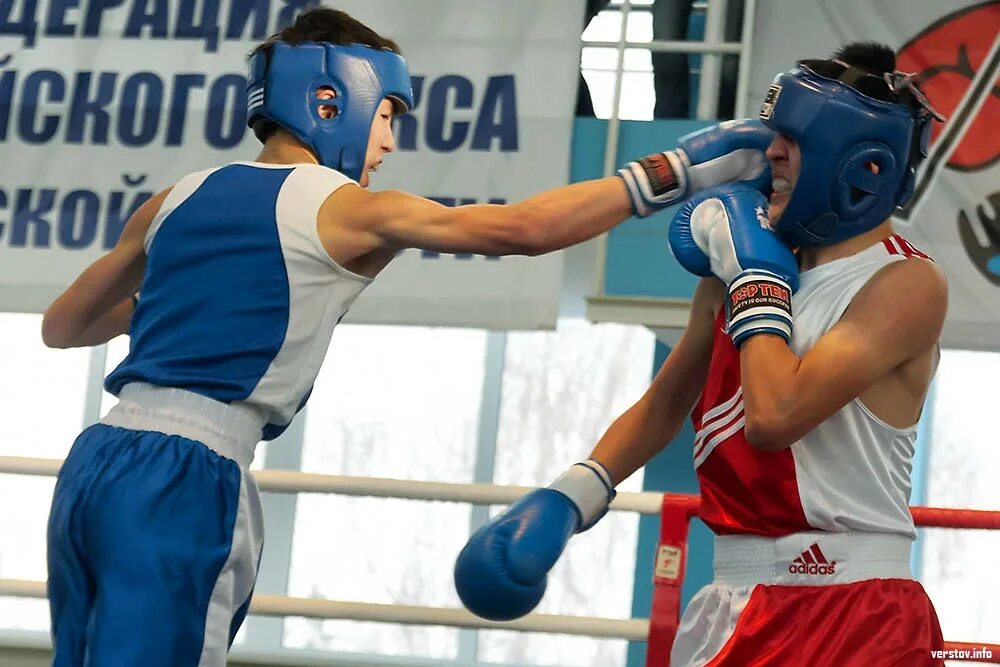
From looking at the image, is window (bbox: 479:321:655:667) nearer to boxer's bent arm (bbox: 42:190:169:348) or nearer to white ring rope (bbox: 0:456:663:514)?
white ring rope (bbox: 0:456:663:514)

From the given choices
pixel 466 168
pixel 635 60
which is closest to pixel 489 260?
pixel 466 168

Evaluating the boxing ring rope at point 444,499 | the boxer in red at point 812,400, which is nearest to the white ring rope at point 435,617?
the boxing ring rope at point 444,499

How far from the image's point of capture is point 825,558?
2275 mm

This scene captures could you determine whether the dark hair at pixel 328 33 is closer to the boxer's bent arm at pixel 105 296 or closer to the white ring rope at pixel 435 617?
the boxer's bent arm at pixel 105 296

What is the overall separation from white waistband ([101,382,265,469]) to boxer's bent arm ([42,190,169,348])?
33 cm

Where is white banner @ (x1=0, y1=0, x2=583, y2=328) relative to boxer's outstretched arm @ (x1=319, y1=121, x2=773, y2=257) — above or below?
above

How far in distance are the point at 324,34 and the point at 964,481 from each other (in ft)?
21.9

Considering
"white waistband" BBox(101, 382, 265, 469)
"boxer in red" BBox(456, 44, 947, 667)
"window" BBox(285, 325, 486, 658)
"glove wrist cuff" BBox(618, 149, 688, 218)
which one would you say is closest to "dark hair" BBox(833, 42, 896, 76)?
"boxer in red" BBox(456, 44, 947, 667)

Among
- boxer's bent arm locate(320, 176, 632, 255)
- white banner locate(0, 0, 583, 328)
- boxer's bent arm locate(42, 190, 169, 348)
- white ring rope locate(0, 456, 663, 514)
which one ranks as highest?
white banner locate(0, 0, 583, 328)

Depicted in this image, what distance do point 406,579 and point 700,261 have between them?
658cm

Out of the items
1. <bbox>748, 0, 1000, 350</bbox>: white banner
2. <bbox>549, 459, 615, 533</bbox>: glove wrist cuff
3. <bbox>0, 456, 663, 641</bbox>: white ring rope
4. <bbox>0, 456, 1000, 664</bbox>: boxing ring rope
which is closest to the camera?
<bbox>549, 459, 615, 533</bbox>: glove wrist cuff

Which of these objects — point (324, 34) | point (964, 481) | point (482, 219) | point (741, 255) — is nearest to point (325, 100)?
point (324, 34)

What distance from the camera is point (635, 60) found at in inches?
254

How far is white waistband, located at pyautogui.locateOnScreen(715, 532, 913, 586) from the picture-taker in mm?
2270
